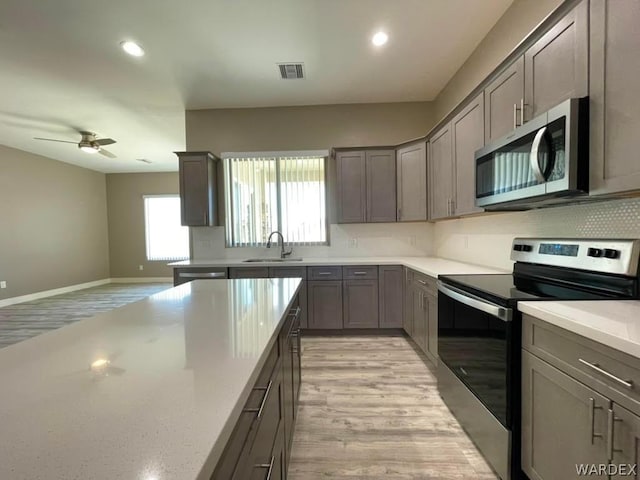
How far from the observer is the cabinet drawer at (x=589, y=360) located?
2.93 ft

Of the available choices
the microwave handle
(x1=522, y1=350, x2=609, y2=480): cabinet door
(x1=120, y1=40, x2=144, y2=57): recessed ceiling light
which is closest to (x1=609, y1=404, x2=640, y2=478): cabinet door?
(x1=522, y1=350, x2=609, y2=480): cabinet door

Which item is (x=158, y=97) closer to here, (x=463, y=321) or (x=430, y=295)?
(x=430, y=295)

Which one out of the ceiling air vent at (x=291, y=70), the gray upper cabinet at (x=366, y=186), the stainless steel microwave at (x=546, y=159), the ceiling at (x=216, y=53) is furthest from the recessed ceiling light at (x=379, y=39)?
the stainless steel microwave at (x=546, y=159)

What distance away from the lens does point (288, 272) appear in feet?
11.7

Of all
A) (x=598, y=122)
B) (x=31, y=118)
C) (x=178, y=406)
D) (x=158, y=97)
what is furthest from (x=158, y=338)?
(x=31, y=118)

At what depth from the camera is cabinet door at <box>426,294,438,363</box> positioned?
2510mm

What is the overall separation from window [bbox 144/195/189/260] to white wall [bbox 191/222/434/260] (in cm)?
419

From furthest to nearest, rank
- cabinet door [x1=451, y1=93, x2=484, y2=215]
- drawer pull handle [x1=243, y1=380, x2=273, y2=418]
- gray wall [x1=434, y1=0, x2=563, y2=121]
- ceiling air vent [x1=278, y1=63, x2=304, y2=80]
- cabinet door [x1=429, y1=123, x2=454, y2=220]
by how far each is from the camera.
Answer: ceiling air vent [x1=278, y1=63, x2=304, y2=80], cabinet door [x1=429, y1=123, x2=454, y2=220], cabinet door [x1=451, y1=93, x2=484, y2=215], gray wall [x1=434, y1=0, x2=563, y2=121], drawer pull handle [x1=243, y1=380, x2=273, y2=418]

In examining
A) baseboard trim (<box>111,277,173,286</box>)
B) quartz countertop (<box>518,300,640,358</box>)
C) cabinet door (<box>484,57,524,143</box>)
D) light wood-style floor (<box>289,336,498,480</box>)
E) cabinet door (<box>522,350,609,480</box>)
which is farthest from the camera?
baseboard trim (<box>111,277,173,286</box>)

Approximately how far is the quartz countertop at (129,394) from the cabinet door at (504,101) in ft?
6.19

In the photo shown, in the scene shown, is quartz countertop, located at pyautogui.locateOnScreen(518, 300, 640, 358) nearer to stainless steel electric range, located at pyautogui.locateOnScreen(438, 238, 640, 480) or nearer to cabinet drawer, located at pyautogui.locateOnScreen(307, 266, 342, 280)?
stainless steel electric range, located at pyautogui.locateOnScreen(438, 238, 640, 480)

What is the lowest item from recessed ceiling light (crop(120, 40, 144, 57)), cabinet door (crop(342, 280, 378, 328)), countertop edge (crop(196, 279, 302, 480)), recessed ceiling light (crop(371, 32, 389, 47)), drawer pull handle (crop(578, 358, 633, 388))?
cabinet door (crop(342, 280, 378, 328))

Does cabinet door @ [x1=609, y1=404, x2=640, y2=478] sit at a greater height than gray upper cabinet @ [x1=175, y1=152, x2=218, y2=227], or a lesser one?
lesser

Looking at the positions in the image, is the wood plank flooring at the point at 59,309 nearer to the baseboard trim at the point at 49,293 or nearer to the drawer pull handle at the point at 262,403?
the baseboard trim at the point at 49,293
